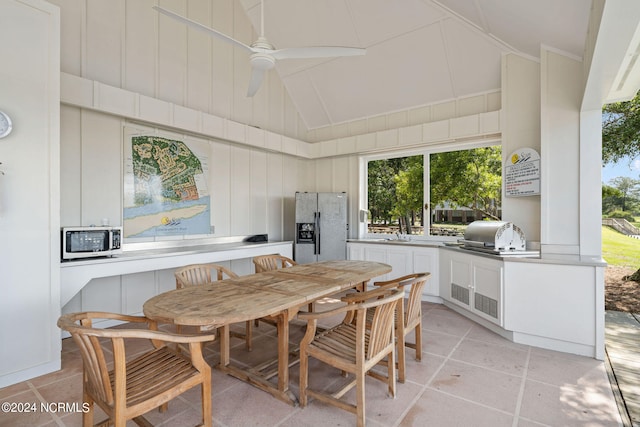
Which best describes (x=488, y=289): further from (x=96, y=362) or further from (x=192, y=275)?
(x=96, y=362)

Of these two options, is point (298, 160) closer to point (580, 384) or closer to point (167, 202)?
point (167, 202)

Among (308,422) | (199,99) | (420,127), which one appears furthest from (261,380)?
(420,127)

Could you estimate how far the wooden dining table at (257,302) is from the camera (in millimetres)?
1837

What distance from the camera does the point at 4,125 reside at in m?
2.43

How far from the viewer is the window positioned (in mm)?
4734

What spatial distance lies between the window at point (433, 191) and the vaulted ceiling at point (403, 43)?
91cm

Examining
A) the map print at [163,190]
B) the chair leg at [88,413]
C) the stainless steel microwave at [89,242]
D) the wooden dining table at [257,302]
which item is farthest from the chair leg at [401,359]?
the map print at [163,190]

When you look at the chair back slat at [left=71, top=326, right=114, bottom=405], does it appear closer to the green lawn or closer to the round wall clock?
the round wall clock

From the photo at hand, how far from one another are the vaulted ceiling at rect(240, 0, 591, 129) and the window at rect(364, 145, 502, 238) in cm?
91

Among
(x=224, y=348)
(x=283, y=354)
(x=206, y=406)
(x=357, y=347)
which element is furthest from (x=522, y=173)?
(x=206, y=406)

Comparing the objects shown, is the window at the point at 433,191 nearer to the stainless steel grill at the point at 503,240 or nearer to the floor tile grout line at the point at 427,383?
the stainless steel grill at the point at 503,240

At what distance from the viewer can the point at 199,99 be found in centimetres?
456

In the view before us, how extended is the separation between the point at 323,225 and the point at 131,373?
3.94 m

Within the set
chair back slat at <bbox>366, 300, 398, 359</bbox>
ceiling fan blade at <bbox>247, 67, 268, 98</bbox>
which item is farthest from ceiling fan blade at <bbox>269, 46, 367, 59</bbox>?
chair back slat at <bbox>366, 300, 398, 359</bbox>
